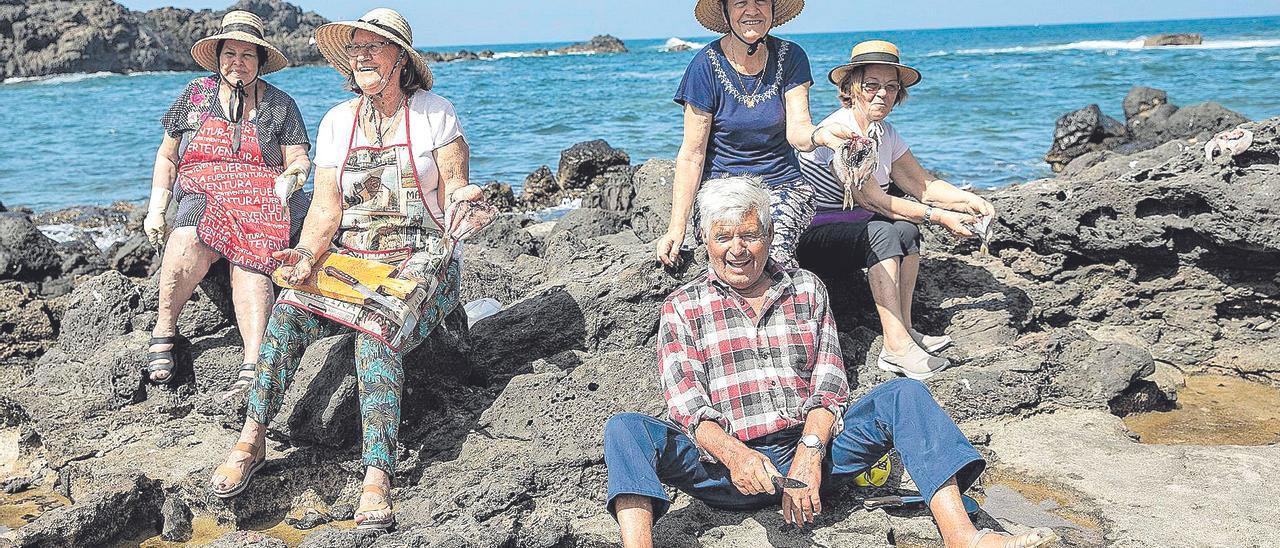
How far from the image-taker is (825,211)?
4.52m

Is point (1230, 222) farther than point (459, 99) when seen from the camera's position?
No

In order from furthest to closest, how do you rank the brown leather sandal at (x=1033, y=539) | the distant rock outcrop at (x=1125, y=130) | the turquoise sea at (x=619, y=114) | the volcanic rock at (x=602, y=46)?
the volcanic rock at (x=602, y=46) → the turquoise sea at (x=619, y=114) → the distant rock outcrop at (x=1125, y=130) → the brown leather sandal at (x=1033, y=539)

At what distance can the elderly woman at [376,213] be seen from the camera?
3820mm

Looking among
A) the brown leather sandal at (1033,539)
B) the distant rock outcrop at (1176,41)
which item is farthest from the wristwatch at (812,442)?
the distant rock outcrop at (1176,41)

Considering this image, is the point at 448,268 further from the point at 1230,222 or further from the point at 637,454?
the point at 1230,222

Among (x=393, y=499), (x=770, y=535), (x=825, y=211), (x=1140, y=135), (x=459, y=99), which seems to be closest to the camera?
(x=770, y=535)

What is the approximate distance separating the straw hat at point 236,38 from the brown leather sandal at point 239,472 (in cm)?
178

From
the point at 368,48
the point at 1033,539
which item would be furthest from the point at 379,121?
the point at 1033,539

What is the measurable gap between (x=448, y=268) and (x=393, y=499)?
0.94 meters

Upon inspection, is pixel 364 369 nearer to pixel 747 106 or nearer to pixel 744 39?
pixel 747 106

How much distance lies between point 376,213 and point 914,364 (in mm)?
2295

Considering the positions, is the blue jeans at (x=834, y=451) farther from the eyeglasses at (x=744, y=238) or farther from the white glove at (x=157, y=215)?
the white glove at (x=157, y=215)

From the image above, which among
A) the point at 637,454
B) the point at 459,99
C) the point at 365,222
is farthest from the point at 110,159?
the point at 637,454

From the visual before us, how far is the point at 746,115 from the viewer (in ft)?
14.0
